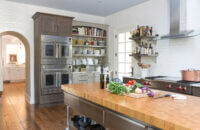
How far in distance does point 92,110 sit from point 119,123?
1.55 feet

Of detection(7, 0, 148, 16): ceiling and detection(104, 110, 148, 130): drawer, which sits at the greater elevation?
detection(7, 0, 148, 16): ceiling

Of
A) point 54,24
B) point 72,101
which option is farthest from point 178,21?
point 54,24

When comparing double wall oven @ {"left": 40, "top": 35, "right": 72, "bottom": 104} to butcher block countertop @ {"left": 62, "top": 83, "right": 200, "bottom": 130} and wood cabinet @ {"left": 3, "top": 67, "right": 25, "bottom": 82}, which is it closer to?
butcher block countertop @ {"left": 62, "top": 83, "right": 200, "bottom": 130}

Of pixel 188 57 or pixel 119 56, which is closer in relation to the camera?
pixel 188 57

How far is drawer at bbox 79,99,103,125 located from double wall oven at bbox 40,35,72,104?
9.16 feet

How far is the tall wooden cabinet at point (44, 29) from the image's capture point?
471 centimetres

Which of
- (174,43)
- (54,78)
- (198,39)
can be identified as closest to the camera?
(198,39)

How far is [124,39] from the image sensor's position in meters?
5.64

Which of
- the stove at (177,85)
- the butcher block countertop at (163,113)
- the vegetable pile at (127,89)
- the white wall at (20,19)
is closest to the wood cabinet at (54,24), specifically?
the white wall at (20,19)

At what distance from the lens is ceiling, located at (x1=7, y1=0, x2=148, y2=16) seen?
4.82 m

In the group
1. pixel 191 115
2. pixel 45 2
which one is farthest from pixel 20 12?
pixel 191 115

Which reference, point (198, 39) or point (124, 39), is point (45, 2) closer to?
point (124, 39)

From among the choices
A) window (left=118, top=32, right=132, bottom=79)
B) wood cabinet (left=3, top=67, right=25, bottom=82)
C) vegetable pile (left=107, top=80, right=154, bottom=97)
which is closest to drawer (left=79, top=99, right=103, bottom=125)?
vegetable pile (left=107, top=80, right=154, bottom=97)

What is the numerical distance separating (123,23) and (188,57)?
254 cm
